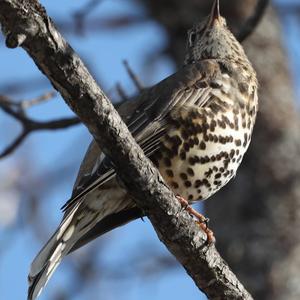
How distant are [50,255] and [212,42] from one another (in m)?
2.13

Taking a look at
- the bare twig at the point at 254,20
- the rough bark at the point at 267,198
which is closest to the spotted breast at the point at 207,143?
the bare twig at the point at 254,20

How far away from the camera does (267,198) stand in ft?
23.4

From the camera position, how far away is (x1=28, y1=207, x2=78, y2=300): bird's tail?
5.16 m

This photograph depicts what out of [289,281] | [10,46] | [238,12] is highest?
[10,46]

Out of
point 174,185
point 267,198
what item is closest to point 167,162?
point 174,185

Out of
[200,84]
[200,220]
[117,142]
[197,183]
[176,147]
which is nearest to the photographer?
[117,142]

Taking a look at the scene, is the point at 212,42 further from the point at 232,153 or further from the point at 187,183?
the point at 187,183

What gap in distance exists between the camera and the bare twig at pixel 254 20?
21.0ft

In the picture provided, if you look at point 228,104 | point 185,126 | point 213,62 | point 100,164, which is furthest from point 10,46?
point 213,62

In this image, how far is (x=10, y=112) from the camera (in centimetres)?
645

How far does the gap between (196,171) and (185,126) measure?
0.29 metres

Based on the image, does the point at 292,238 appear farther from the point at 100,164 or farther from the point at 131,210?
the point at 100,164

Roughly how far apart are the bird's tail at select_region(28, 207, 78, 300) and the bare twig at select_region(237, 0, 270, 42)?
202 centimetres

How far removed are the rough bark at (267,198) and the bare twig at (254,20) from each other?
110cm
